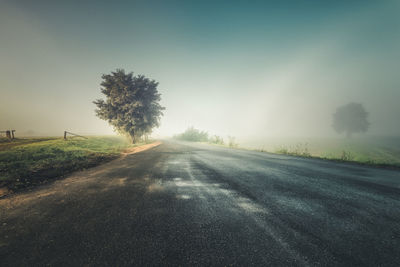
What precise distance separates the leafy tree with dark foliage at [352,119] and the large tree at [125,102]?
6574 cm

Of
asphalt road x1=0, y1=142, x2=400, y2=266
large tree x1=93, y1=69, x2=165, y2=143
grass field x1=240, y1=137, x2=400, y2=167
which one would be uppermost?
large tree x1=93, y1=69, x2=165, y2=143

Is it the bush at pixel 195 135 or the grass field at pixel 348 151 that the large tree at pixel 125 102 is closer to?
the grass field at pixel 348 151

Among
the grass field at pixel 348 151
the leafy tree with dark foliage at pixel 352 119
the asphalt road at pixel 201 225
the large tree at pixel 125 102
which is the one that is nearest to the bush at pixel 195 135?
the grass field at pixel 348 151

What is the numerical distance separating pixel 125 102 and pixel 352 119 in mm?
69124

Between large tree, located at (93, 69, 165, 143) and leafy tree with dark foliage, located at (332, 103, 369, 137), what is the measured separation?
65.7 m

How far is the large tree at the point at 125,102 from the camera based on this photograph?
16.4 meters

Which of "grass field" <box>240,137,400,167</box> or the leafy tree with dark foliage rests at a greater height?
the leafy tree with dark foliage

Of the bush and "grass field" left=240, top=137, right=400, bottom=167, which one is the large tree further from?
the bush

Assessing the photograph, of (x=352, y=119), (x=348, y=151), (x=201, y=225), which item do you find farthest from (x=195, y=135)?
(x=352, y=119)

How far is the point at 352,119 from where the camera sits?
45875 mm

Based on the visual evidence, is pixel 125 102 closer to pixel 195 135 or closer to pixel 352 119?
pixel 195 135

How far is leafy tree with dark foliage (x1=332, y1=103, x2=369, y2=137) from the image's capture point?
45.0 meters

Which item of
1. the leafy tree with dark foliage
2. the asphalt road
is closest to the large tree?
the asphalt road

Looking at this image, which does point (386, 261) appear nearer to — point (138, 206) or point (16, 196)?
point (138, 206)
